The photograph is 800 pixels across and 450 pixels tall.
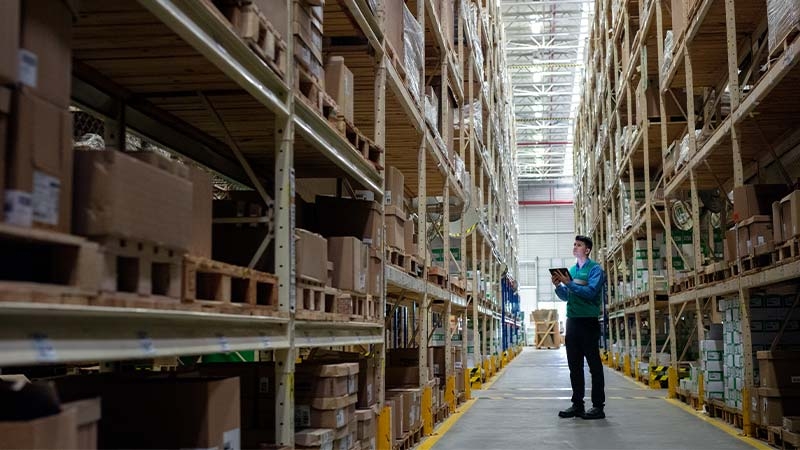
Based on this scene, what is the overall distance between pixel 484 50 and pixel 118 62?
14.3 m

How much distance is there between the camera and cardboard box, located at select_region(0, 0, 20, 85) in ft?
6.49

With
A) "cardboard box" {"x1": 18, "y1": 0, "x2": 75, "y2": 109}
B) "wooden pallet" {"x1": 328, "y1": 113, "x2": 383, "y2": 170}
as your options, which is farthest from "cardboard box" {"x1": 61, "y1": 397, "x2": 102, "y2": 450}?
"wooden pallet" {"x1": 328, "y1": 113, "x2": 383, "y2": 170}

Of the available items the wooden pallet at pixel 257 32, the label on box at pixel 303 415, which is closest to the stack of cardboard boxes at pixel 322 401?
the label on box at pixel 303 415

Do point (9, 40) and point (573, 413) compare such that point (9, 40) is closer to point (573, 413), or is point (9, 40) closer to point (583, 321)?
point (583, 321)

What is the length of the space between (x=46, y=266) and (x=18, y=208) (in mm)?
369

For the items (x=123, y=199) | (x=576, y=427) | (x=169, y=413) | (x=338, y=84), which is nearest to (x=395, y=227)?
(x=338, y=84)

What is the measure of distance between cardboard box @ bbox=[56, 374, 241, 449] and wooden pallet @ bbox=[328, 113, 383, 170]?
207 centimetres

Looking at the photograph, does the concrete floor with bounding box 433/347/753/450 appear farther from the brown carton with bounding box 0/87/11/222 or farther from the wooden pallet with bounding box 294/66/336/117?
the brown carton with bounding box 0/87/11/222

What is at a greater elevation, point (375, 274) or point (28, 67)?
point (28, 67)

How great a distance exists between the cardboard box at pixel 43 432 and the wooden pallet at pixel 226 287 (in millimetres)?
725

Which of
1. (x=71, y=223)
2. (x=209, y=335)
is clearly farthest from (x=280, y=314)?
(x=71, y=223)

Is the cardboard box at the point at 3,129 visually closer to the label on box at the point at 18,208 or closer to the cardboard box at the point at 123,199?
the label on box at the point at 18,208

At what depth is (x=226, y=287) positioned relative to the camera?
10.6ft

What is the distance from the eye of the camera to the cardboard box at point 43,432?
6.48 feet
